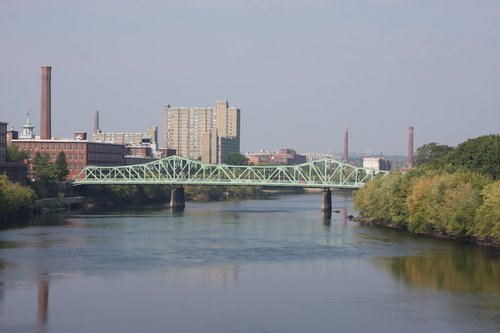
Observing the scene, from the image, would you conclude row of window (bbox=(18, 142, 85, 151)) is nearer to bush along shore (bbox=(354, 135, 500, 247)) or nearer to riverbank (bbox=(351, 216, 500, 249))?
bush along shore (bbox=(354, 135, 500, 247))

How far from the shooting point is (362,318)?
35281 mm

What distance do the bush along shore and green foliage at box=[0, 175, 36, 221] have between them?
25.2 meters

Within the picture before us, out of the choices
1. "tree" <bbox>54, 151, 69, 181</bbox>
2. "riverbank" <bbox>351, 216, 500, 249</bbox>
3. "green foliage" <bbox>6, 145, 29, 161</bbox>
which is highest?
"green foliage" <bbox>6, 145, 29, 161</bbox>

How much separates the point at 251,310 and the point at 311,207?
6704 centimetres

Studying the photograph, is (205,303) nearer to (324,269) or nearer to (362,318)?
(362,318)

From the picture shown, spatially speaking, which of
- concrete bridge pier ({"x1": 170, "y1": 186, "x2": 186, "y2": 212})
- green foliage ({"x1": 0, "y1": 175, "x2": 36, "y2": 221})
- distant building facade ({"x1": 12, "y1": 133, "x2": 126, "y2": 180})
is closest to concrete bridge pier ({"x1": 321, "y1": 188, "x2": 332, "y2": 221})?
concrete bridge pier ({"x1": 170, "y1": 186, "x2": 186, "y2": 212})

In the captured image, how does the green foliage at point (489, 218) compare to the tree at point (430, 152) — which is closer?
the green foliage at point (489, 218)

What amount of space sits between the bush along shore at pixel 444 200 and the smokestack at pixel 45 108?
4769 centimetres

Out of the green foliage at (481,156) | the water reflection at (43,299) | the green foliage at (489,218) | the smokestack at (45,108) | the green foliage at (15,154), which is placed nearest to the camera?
the water reflection at (43,299)

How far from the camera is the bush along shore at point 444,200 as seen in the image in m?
56.0

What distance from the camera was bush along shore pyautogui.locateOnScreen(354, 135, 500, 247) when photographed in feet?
184

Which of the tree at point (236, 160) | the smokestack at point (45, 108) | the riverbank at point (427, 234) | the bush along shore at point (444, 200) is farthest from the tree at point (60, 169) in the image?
the tree at point (236, 160)

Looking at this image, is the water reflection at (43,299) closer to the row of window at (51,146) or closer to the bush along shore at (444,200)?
the bush along shore at (444,200)

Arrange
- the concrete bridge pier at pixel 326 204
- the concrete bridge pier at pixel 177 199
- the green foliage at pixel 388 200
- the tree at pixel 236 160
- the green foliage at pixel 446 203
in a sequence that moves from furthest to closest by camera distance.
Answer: the tree at pixel 236 160 < the concrete bridge pier at pixel 177 199 < the concrete bridge pier at pixel 326 204 < the green foliage at pixel 388 200 < the green foliage at pixel 446 203
